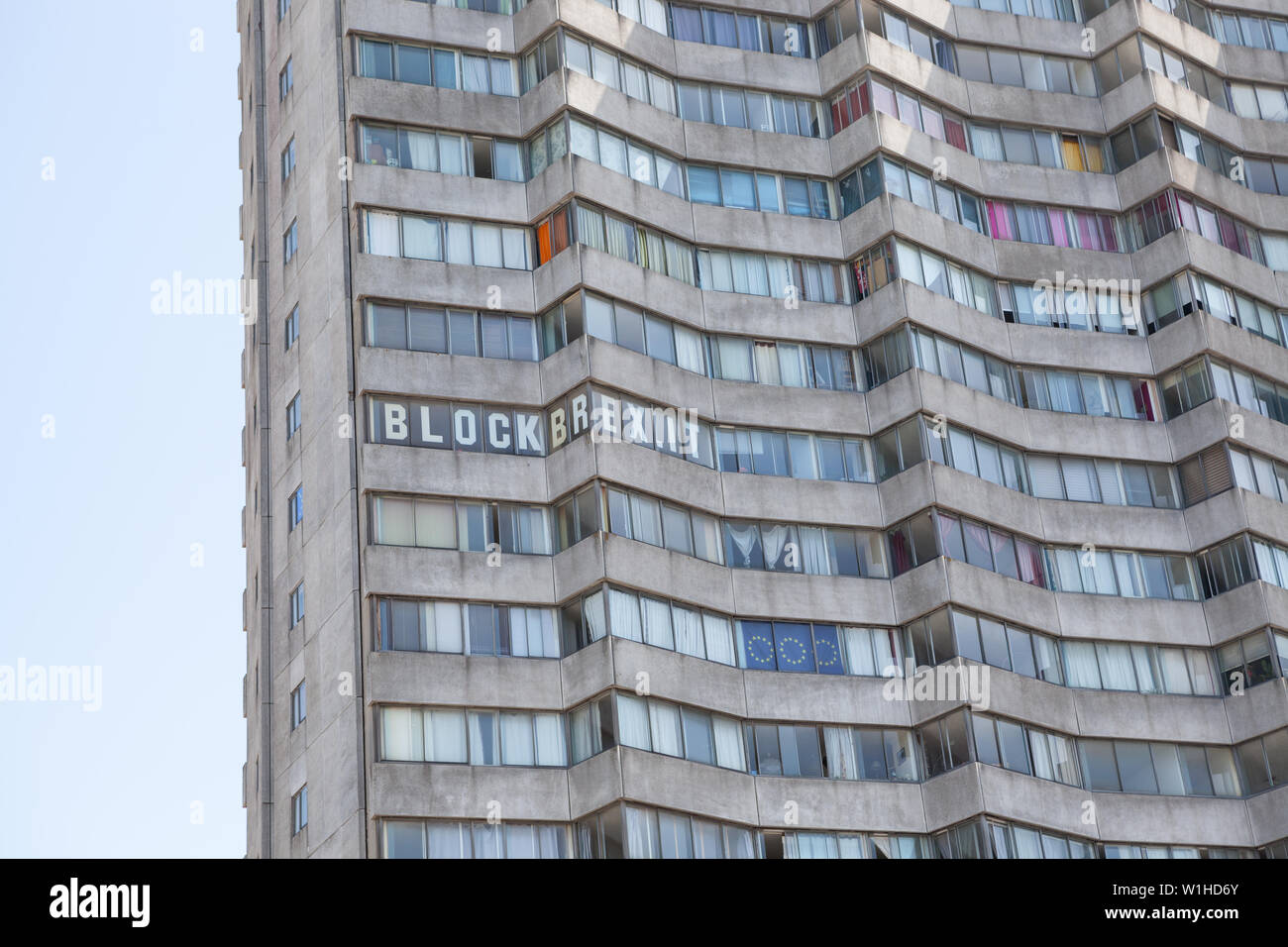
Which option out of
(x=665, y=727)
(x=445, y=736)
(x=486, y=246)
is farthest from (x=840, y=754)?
(x=486, y=246)

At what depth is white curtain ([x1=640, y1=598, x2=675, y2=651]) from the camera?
64438mm

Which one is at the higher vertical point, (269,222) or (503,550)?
(269,222)

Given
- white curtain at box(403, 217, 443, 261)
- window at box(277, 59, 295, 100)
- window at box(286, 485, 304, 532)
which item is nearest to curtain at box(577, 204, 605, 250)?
white curtain at box(403, 217, 443, 261)

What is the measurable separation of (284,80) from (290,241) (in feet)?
24.9

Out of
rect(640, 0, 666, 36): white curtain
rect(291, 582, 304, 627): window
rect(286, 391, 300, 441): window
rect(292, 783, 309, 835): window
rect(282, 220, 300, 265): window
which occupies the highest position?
rect(640, 0, 666, 36): white curtain

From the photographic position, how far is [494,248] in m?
70.4

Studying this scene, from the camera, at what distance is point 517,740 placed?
6266 centimetres

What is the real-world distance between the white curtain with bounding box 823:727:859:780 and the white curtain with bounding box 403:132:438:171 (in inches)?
968

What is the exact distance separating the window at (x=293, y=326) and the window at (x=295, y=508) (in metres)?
6.13

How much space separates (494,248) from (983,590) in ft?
69.4

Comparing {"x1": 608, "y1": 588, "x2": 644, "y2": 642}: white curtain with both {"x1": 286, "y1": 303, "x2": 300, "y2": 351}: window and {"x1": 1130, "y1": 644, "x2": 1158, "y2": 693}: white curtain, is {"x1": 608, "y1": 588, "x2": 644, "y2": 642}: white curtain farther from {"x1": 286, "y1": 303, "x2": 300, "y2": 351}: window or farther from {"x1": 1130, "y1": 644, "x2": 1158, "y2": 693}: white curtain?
{"x1": 1130, "y1": 644, "x2": 1158, "y2": 693}: white curtain

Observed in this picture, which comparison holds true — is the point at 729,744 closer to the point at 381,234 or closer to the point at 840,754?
the point at 840,754
